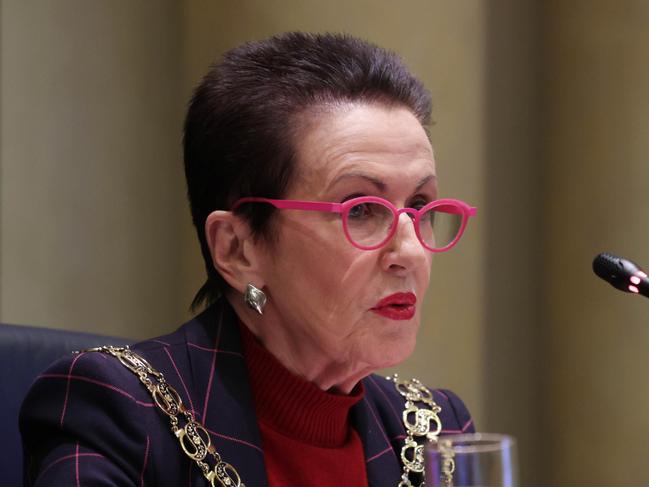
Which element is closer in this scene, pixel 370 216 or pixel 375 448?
pixel 370 216

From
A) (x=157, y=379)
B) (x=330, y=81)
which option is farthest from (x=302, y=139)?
(x=157, y=379)

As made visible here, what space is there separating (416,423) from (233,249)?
491 millimetres

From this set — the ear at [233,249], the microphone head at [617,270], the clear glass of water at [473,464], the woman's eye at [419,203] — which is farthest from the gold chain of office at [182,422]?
the clear glass of water at [473,464]

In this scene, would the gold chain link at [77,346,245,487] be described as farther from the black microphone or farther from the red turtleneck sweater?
the black microphone

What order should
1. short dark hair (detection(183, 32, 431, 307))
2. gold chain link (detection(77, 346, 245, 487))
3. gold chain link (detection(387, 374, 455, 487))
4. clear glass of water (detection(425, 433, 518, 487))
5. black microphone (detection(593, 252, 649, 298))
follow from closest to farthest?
1. clear glass of water (detection(425, 433, 518, 487))
2. black microphone (detection(593, 252, 649, 298))
3. gold chain link (detection(77, 346, 245, 487))
4. short dark hair (detection(183, 32, 431, 307))
5. gold chain link (detection(387, 374, 455, 487))

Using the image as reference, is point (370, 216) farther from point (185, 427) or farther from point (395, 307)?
point (185, 427)

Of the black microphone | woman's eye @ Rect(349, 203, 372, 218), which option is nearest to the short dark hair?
woman's eye @ Rect(349, 203, 372, 218)

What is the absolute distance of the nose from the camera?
1.98 meters

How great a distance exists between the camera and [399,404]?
234 centimetres

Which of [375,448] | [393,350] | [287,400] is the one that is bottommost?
[375,448]

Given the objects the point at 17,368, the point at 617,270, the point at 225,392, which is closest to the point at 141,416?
the point at 225,392

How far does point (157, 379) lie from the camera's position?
1.96 metres

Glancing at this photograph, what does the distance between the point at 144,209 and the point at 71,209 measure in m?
0.26

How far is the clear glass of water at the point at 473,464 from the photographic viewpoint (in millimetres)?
1187
